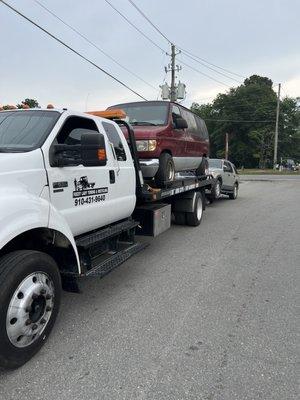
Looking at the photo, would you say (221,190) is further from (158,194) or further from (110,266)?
(110,266)

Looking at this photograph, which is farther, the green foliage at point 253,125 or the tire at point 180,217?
the green foliage at point 253,125

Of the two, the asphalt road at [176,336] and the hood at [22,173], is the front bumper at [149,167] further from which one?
the hood at [22,173]

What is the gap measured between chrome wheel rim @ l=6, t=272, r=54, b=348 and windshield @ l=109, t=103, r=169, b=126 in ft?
15.7

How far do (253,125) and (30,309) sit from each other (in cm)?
6653

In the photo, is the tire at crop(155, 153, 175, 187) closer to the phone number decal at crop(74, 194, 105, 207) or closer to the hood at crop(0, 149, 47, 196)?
the phone number decal at crop(74, 194, 105, 207)

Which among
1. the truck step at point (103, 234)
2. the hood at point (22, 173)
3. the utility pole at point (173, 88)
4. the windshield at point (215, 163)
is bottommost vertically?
the truck step at point (103, 234)

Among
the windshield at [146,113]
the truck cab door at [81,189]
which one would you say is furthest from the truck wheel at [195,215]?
the truck cab door at [81,189]

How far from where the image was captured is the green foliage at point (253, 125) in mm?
63875

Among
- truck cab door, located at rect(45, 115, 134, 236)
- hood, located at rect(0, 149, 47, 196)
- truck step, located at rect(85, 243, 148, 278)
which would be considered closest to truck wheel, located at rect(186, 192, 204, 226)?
truck step, located at rect(85, 243, 148, 278)

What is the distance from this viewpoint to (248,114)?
67.5 meters

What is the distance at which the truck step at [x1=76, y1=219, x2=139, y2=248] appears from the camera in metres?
4.36

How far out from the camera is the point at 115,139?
5.44m

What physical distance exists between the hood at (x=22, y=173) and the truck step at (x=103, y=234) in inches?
37.5

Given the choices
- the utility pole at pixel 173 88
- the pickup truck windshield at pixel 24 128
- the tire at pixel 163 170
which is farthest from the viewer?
the utility pole at pixel 173 88
